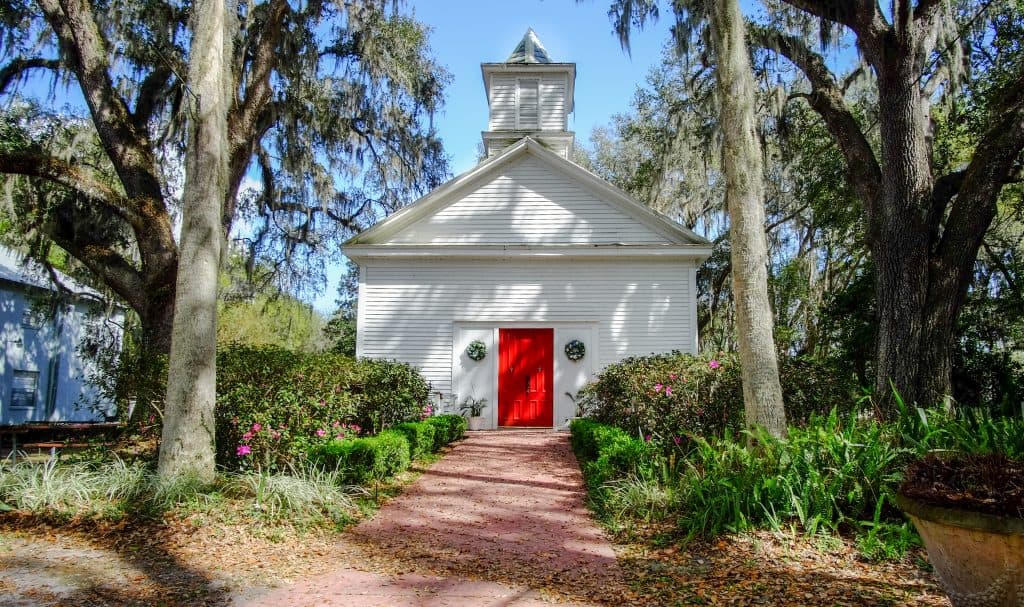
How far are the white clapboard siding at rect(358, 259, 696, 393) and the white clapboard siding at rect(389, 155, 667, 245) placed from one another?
22.5 inches

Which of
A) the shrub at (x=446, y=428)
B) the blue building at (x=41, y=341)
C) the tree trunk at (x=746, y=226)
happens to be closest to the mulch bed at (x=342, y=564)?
the tree trunk at (x=746, y=226)

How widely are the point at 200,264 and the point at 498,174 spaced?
29.4 feet

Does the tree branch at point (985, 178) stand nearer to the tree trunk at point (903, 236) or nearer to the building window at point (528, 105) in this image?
the tree trunk at point (903, 236)

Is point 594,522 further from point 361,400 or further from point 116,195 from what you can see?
point 116,195

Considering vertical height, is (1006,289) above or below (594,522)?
above

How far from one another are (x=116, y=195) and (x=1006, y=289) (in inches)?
746

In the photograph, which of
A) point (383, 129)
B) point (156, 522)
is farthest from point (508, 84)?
point (156, 522)

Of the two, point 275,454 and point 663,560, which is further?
point 275,454

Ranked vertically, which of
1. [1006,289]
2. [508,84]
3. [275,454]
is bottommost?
[275,454]

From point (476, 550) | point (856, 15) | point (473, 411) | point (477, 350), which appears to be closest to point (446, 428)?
point (473, 411)

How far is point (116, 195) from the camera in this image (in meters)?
11.0

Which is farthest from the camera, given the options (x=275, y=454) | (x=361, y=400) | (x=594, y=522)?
(x=361, y=400)

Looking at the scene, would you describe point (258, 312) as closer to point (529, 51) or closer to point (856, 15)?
point (529, 51)

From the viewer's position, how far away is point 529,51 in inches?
707
